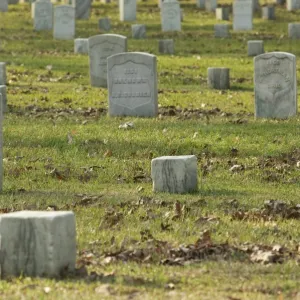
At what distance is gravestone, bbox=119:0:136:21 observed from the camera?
150 feet

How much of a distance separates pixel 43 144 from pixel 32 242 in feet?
29.3

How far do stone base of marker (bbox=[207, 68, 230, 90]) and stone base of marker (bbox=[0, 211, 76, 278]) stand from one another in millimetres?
18168

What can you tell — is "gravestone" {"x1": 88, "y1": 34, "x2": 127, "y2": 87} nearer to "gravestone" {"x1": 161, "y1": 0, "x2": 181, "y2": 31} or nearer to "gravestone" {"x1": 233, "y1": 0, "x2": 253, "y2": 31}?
"gravestone" {"x1": 161, "y1": 0, "x2": 181, "y2": 31}

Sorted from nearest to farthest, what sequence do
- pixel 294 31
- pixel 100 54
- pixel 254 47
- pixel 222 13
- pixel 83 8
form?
pixel 100 54
pixel 254 47
pixel 294 31
pixel 83 8
pixel 222 13

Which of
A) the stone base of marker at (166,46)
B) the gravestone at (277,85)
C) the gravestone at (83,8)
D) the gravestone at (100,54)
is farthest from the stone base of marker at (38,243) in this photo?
the gravestone at (83,8)

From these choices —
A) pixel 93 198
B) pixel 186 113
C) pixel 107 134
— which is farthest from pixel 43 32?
pixel 93 198

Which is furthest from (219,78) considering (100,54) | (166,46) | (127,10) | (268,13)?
(268,13)

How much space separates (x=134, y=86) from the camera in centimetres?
2198

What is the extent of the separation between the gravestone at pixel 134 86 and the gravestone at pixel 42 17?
19883mm

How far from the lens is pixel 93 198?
1357 centimetres

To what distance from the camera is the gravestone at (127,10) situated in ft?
150

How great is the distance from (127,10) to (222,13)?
3.59 metres

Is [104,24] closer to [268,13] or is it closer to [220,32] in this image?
[220,32]

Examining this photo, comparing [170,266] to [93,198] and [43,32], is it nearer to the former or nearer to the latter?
[93,198]
